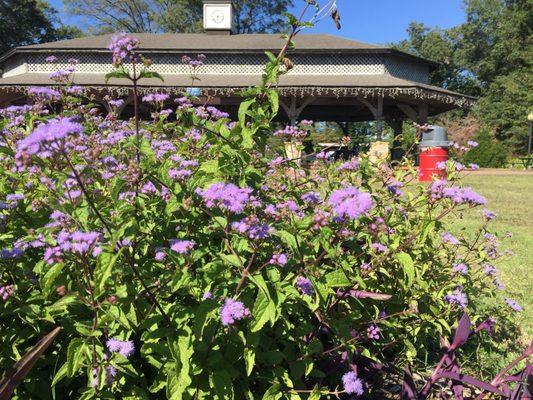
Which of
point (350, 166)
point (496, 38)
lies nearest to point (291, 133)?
point (350, 166)

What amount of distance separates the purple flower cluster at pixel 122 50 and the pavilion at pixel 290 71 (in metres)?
16.5

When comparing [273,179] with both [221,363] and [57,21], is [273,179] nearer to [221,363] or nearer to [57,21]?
[221,363]

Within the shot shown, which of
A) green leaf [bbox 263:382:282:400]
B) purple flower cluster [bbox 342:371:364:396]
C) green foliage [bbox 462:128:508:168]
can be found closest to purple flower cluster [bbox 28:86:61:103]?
green leaf [bbox 263:382:282:400]

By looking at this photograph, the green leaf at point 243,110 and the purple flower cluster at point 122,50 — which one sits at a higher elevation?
the purple flower cluster at point 122,50

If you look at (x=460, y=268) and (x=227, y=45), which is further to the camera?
(x=227, y=45)

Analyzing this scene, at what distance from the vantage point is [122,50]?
167 cm

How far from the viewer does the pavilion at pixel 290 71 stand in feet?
59.9

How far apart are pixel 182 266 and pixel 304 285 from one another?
417 millimetres

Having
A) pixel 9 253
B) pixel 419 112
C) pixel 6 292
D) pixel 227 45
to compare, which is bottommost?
pixel 419 112

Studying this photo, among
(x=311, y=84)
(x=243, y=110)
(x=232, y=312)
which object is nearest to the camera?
(x=232, y=312)

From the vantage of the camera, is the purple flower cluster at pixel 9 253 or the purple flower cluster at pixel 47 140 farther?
the purple flower cluster at pixel 9 253

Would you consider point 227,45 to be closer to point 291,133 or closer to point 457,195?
point 291,133

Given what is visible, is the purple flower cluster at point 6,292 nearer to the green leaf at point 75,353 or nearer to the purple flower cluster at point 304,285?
the green leaf at point 75,353

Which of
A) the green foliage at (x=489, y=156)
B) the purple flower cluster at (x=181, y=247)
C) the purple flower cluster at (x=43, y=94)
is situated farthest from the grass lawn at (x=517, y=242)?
the green foliage at (x=489, y=156)
